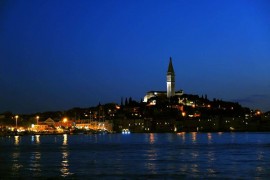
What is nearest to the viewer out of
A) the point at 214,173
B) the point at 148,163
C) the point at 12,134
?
the point at 214,173

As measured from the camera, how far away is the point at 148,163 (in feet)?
159

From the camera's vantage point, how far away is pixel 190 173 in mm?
39375

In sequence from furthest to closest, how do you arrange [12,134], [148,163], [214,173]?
[12,134], [148,163], [214,173]

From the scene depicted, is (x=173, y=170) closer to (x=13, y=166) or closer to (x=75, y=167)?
(x=75, y=167)

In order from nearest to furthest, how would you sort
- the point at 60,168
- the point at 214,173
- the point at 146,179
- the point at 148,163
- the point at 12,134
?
the point at 146,179 < the point at 214,173 < the point at 60,168 < the point at 148,163 < the point at 12,134

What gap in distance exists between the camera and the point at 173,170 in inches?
1639

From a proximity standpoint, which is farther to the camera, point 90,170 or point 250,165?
point 250,165

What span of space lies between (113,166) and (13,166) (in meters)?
8.13

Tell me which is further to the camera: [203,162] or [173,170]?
[203,162]

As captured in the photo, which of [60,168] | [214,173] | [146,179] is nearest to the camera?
[146,179]

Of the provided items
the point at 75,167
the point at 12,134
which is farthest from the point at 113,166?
the point at 12,134

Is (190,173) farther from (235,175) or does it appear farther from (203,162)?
(203,162)

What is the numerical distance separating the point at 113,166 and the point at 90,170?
4.26 metres

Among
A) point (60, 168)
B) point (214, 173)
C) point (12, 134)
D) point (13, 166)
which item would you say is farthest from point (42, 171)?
point (12, 134)
